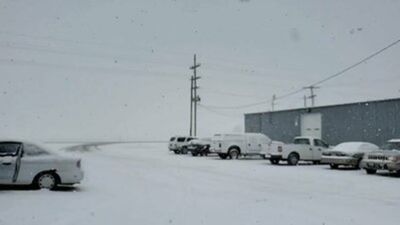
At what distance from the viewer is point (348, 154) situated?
81.3 ft

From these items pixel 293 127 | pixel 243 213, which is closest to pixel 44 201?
pixel 243 213

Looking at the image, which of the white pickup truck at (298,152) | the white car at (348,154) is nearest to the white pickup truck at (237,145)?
the white pickup truck at (298,152)

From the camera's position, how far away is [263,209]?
11000mm

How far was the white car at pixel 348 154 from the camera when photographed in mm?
24672

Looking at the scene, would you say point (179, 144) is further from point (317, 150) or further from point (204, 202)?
point (204, 202)

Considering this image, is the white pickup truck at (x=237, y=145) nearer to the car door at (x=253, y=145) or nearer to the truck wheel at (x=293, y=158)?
the car door at (x=253, y=145)

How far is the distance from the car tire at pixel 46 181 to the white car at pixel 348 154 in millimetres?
15352

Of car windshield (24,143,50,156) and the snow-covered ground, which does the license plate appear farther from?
car windshield (24,143,50,156)


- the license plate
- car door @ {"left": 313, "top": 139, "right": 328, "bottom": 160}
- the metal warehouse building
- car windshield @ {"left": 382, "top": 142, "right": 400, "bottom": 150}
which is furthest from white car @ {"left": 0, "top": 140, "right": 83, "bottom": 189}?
the metal warehouse building

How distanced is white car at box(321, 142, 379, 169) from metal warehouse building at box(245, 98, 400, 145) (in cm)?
750

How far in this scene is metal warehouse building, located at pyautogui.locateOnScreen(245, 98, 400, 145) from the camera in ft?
107

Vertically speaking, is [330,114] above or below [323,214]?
above

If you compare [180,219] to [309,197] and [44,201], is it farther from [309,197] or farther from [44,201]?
[309,197]

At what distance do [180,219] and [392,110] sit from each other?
25.8 metres
